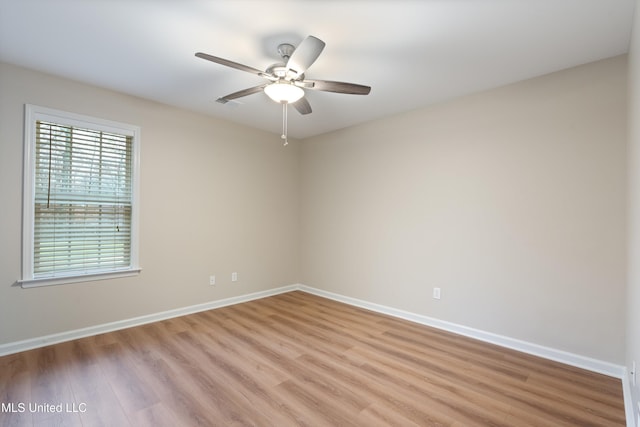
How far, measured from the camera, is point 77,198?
2.99 metres

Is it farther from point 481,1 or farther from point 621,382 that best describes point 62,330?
point 621,382

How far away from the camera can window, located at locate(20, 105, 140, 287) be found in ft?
9.00

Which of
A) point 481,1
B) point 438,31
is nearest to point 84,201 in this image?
point 438,31

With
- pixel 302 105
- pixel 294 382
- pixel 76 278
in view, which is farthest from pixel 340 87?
pixel 76 278

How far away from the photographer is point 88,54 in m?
2.45

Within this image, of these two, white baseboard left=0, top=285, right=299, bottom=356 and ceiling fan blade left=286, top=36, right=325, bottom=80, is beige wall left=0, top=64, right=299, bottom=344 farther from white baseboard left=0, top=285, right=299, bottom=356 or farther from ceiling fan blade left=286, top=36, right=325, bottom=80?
ceiling fan blade left=286, top=36, right=325, bottom=80

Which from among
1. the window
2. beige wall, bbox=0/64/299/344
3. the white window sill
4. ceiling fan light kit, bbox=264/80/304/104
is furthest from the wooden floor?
ceiling fan light kit, bbox=264/80/304/104

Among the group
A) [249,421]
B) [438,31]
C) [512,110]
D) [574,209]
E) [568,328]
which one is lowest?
[249,421]

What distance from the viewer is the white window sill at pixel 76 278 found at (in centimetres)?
272

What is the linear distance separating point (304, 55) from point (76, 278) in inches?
120

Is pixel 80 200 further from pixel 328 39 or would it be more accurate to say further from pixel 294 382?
pixel 328 39

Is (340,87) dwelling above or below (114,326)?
above

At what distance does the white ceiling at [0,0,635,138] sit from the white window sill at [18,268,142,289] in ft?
6.38

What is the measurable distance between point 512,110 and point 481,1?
142 cm
